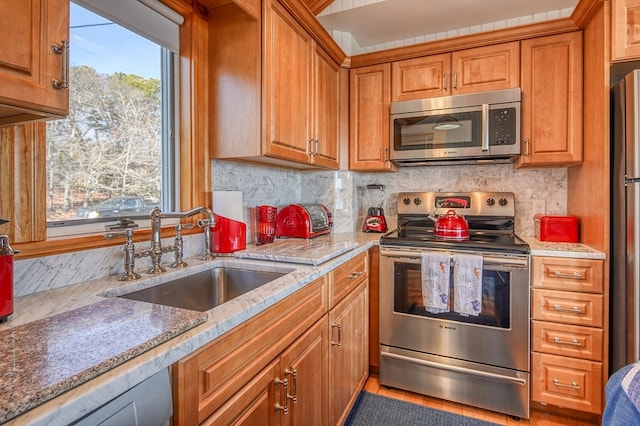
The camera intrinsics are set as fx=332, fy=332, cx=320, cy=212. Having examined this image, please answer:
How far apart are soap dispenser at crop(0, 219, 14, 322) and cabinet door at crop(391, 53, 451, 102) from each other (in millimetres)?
2295

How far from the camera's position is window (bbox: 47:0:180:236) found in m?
1.25

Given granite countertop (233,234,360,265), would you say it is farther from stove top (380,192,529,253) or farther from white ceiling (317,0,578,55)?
white ceiling (317,0,578,55)

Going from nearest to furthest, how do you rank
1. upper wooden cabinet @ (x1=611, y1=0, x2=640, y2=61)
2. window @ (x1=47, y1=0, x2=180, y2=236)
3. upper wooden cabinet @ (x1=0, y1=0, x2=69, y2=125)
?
upper wooden cabinet @ (x1=0, y1=0, x2=69, y2=125) → window @ (x1=47, y1=0, x2=180, y2=236) → upper wooden cabinet @ (x1=611, y1=0, x2=640, y2=61)

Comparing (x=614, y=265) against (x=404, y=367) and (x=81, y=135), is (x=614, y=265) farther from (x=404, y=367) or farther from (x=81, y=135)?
(x=81, y=135)

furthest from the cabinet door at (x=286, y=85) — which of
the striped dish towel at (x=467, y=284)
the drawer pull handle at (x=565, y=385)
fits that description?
the drawer pull handle at (x=565, y=385)

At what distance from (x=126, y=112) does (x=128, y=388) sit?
127 cm

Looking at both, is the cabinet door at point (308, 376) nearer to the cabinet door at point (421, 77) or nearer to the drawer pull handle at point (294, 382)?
the drawer pull handle at point (294, 382)

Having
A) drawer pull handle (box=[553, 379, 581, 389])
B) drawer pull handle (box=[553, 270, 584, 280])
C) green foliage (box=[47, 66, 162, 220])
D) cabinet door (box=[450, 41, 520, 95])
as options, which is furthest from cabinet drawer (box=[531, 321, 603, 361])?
green foliage (box=[47, 66, 162, 220])

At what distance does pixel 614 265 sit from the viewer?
1735 millimetres

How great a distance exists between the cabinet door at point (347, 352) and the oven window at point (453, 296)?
0.24 metres

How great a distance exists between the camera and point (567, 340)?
1812mm

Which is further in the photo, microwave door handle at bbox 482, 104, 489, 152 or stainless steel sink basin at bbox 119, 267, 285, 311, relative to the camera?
microwave door handle at bbox 482, 104, 489, 152

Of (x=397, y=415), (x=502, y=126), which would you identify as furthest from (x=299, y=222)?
(x=502, y=126)

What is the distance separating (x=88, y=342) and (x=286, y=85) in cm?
151
